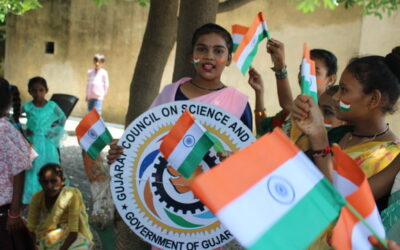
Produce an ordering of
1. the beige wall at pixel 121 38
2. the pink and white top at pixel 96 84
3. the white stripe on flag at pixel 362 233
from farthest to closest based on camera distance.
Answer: the pink and white top at pixel 96 84, the beige wall at pixel 121 38, the white stripe on flag at pixel 362 233

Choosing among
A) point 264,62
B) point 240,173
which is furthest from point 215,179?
point 264,62

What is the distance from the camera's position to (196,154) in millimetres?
2029

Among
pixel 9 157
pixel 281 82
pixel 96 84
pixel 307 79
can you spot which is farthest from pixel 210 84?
pixel 96 84

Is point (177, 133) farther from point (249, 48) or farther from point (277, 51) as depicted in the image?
point (249, 48)

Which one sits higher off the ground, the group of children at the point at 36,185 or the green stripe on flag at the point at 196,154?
the green stripe on flag at the point at 196,154

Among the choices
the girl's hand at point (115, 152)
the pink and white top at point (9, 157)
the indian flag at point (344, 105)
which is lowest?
the pink and white top at point (9, 157)

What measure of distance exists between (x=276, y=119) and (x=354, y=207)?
1.38 metres

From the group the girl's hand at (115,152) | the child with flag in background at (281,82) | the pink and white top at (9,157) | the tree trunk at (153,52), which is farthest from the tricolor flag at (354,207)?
the tree trunk at (153,52)

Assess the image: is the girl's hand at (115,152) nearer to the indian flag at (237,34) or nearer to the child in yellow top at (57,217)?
the indian flag at (237,34)

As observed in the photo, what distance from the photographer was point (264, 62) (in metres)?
10.4

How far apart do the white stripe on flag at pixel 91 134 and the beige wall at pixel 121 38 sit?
7.29 meters

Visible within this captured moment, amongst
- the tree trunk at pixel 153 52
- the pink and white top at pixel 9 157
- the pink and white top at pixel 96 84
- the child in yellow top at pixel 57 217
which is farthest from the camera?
the pink and white top at pixel 96 84

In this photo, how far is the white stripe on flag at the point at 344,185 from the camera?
1.35 meters

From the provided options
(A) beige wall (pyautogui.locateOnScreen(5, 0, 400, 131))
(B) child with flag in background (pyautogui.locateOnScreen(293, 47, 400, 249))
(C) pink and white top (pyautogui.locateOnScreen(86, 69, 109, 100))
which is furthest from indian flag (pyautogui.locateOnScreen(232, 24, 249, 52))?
(C) pink and white top (pyautogui.locateOnScreen(86, 69, 109, 100))
